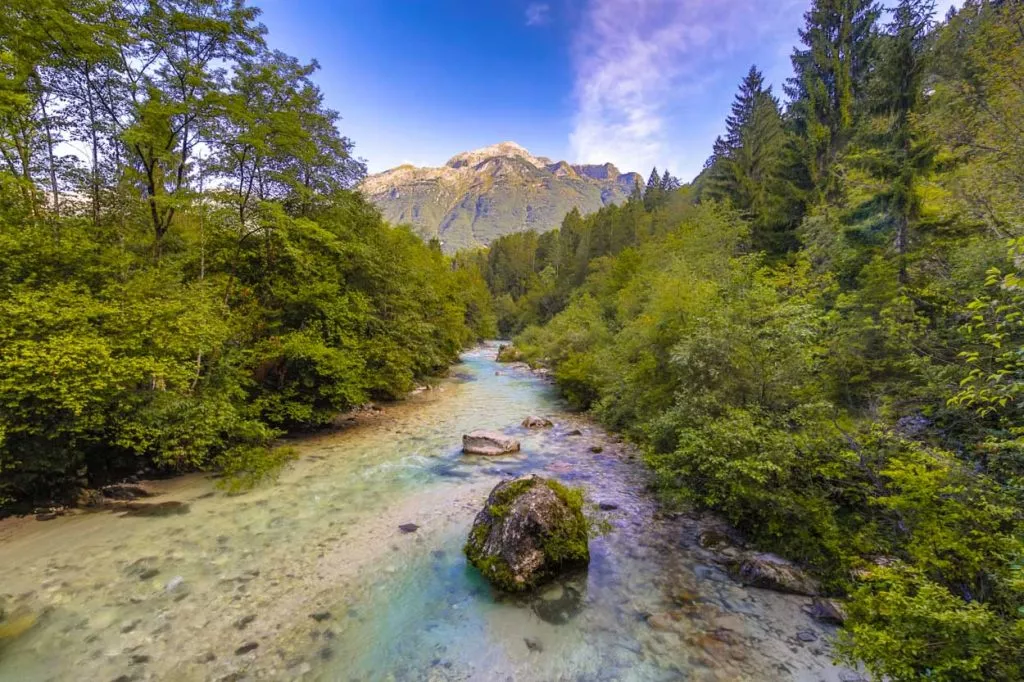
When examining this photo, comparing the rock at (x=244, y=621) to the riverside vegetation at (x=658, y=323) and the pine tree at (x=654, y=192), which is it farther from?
the pine tree at (x=654, y=192)

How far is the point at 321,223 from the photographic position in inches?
692

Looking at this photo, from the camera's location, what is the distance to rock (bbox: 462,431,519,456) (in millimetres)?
15148

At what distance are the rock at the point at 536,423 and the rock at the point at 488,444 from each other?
9.32 ft

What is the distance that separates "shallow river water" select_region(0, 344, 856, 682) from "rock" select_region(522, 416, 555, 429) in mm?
7409

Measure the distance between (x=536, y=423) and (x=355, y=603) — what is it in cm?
1249

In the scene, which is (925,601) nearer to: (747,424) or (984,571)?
(984,571)

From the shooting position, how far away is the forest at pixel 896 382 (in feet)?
14.2

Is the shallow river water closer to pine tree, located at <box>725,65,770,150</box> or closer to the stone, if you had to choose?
the stone

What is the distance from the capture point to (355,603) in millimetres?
7227

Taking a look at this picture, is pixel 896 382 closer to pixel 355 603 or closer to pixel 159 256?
pixel 355 603

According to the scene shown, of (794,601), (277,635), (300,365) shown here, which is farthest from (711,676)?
(300,365)

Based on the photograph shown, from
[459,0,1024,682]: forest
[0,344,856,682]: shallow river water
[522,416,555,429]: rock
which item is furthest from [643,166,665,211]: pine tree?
[0,344,856,682]: shallow river water

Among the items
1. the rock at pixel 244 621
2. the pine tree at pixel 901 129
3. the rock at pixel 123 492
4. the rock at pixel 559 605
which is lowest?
the rock at pixel 559 605

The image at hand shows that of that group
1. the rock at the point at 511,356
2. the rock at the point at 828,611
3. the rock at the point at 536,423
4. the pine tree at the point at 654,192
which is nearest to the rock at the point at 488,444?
the rock at the point at 536,423
